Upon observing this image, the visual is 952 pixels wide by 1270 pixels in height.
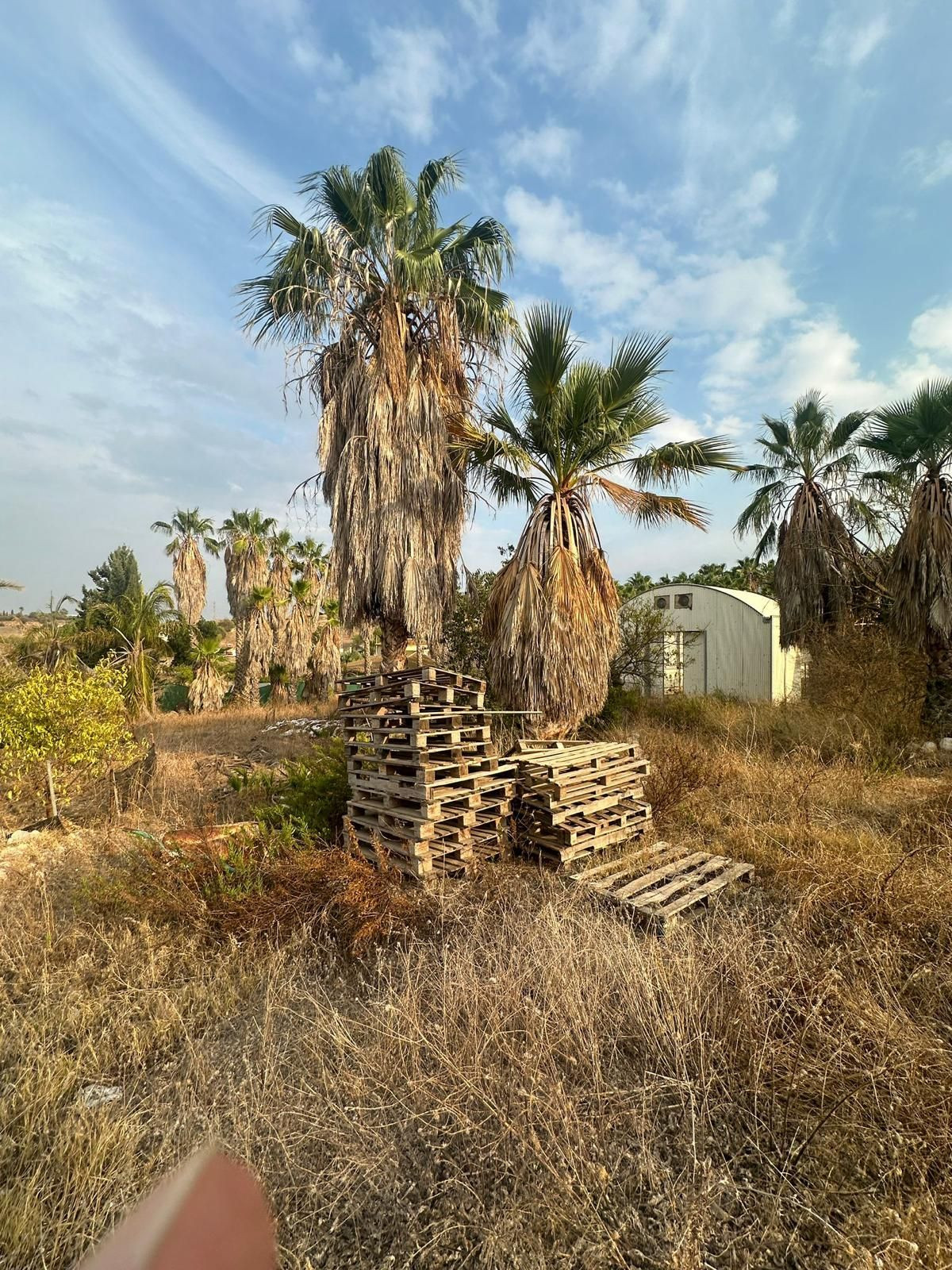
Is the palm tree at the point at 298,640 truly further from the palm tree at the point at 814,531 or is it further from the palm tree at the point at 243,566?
the palm tree at the point at 814,531

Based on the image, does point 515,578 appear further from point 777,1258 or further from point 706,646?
point 706,646

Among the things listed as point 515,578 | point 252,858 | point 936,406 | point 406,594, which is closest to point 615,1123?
point 252,858

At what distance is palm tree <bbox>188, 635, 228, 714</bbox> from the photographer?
2133 cm

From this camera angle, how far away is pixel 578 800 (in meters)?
5.43

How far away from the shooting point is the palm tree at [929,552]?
35.1ft

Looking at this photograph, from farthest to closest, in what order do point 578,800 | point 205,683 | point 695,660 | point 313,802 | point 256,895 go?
point 205,683 → point 695,660 → point 313,802 → point 578,800 → point 256,895

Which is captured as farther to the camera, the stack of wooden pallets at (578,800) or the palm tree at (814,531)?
the palm tree at (814,531)

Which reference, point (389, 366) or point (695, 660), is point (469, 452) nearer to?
point (389, 366)

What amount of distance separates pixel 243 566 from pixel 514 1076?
24.4 metres

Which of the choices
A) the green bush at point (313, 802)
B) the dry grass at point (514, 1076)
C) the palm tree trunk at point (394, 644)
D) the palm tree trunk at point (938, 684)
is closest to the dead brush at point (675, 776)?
the dry grass at point (514, 1076)

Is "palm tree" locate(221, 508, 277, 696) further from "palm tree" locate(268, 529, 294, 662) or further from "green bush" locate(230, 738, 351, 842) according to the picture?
"green bush" locate(230, 738, 351, 842)

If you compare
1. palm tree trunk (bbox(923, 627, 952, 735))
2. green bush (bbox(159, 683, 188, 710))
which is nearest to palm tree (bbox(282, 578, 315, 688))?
green bush (bbox(159, 683, 188, 710))

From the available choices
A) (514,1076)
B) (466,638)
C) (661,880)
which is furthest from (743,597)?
(514,1076)

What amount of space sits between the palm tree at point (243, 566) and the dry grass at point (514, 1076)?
65.6 ft
